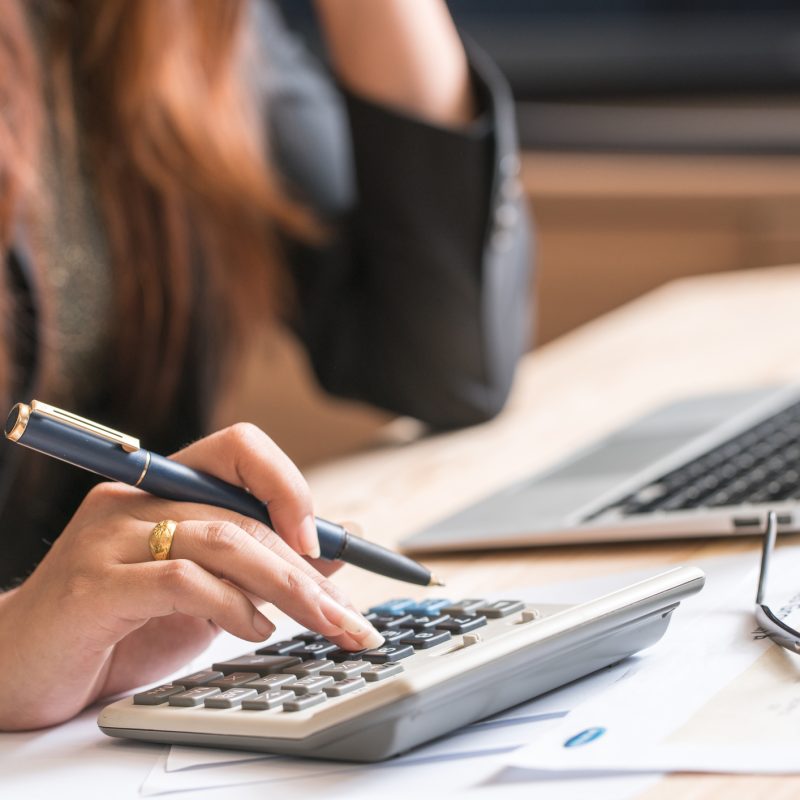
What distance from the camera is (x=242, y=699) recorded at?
41 cm

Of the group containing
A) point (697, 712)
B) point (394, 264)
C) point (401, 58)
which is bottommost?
point (697, 712)

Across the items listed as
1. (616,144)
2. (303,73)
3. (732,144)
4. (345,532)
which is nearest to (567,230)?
Result: (616,144)

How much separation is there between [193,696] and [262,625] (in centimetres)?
3

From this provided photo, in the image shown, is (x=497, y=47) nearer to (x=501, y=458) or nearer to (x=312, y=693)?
(x=501, y=458)

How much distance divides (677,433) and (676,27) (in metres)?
1.54

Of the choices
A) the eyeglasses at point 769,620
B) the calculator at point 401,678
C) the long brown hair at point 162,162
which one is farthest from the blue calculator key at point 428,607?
the long brown hair at point 162,162

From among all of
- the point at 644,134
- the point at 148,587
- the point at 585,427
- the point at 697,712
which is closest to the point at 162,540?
the point at 148,587

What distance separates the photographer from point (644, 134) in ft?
6.97

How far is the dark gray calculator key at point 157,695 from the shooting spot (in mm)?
430

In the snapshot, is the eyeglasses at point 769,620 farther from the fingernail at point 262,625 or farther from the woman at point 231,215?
the woman at point 231,215

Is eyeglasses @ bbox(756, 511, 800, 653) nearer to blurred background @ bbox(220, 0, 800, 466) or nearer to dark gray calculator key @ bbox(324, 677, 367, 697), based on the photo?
dark gray calculator key @ bbox(324, 677, 367, 697)

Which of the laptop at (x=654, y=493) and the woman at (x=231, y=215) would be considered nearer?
the laptop at (x=654, y=493)

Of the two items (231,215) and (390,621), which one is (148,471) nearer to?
(390,621)

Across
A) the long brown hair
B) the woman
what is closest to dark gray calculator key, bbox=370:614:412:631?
the woman
